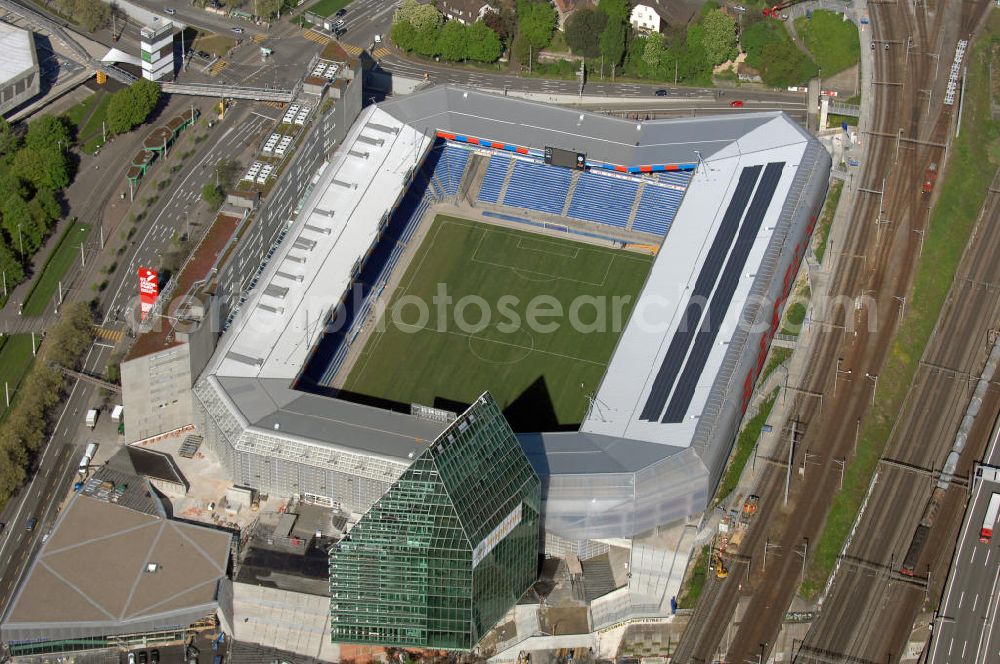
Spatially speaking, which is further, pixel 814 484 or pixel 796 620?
pixel 814 484

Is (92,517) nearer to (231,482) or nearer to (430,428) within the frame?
(231,482)

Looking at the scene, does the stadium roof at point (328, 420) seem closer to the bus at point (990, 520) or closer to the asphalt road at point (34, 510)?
the asphalt road at point (34, 510)

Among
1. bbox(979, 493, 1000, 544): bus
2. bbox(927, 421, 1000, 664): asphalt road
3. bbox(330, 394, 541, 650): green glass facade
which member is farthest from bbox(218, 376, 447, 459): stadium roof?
bbox(979, 493, 1000, 544): bus

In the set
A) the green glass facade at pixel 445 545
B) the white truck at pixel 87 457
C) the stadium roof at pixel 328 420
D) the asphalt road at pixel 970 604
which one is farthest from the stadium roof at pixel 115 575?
the asphalt road at pixel 970 604

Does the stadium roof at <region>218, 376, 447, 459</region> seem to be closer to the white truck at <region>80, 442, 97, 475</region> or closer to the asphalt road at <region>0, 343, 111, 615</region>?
the white truck at <region>80, 442, 97, 475</region>

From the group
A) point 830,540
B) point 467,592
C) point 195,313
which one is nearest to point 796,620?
point 830,540

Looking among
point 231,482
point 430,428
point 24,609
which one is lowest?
point 24,609
